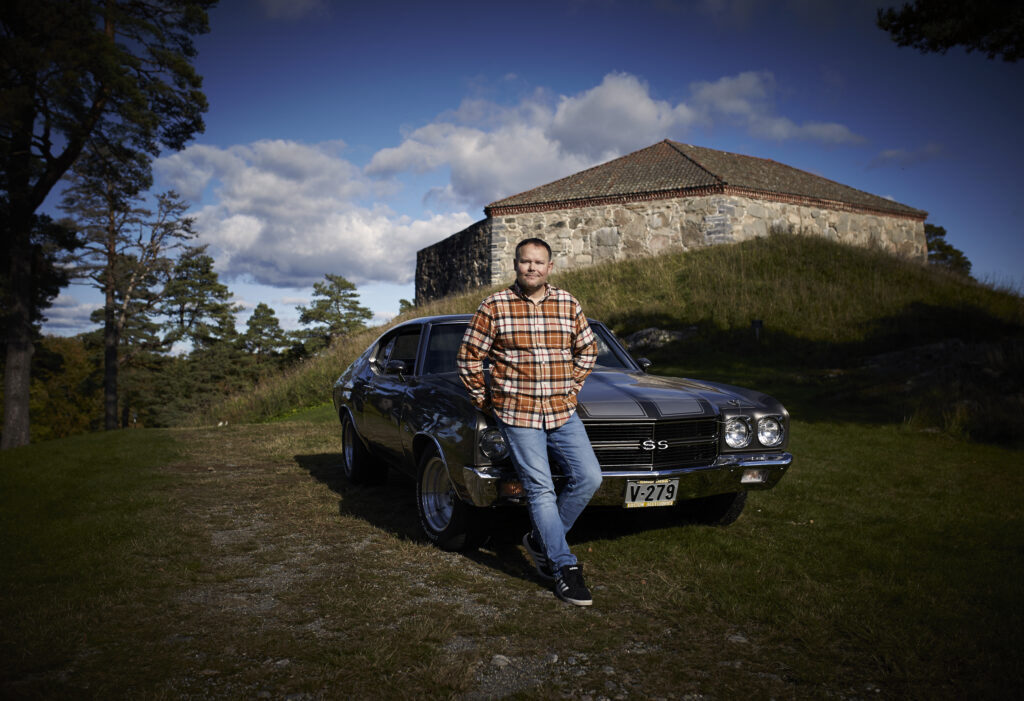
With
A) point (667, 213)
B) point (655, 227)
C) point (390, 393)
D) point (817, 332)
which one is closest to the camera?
point (390, 393)

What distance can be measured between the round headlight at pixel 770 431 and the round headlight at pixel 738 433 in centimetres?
11

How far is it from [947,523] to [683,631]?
9.86 ft

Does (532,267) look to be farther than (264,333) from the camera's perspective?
No

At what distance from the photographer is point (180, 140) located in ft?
61.6

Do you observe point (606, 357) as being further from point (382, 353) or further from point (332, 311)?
point (332, 311)

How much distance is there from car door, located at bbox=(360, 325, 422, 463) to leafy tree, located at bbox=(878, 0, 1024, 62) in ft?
30.8

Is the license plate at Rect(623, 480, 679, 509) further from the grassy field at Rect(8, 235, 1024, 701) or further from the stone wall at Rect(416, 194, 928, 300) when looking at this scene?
the stone wall at Rect(416, 194, 928, 300)

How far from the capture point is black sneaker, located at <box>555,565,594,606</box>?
332 centimetres

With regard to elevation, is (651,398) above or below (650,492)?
above

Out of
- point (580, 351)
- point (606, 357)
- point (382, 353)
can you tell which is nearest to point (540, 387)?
point (580, 351)

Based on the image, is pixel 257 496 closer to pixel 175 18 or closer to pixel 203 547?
pixel 203 547

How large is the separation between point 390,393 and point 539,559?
7.08ft

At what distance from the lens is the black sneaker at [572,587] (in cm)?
332

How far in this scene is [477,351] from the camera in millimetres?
3436
